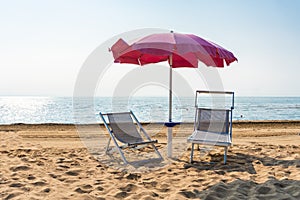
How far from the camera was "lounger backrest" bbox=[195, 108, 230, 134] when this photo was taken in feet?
18.3

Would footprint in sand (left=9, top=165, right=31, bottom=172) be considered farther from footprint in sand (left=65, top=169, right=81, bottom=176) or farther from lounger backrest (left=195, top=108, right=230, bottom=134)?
lounger backrest (left=195, top=108, right=230, bottom=134)

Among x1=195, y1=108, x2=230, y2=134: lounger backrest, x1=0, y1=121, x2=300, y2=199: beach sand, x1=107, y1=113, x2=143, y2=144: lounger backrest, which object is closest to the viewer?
x1=0, y1=121, x2=300, y2=199: beach sand

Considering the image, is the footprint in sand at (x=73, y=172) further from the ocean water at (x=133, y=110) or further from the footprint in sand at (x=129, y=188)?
the ocean water at (x=133, y=110)

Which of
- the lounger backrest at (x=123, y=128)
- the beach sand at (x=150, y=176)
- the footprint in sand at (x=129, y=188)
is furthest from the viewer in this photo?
the lounger backrest at (x=123, y=128)

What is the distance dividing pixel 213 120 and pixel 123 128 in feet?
5.80

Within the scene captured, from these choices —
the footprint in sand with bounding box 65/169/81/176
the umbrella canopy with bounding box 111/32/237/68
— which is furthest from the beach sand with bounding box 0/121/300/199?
the umbrella canopy with bounding box 111/32/237/68

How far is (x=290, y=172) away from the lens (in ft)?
13.3

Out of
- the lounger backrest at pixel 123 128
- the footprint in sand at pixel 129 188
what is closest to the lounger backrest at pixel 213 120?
the lounger backrest at pixel 123 128

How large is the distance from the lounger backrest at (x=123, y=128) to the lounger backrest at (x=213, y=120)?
1252 millimetres

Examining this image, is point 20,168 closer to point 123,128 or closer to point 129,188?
point 129,188

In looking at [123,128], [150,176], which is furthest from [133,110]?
[150,176]

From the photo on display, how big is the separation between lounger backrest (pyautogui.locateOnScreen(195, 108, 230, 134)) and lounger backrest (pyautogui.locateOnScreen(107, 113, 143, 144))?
125 cm

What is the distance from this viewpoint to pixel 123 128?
17.7 feet

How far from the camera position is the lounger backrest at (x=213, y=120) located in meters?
5.58
